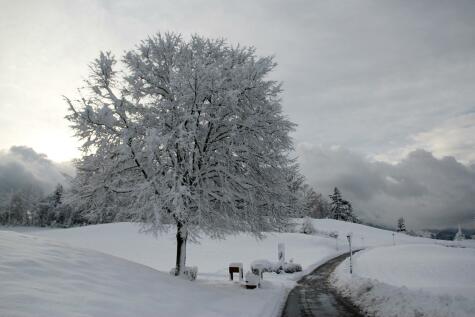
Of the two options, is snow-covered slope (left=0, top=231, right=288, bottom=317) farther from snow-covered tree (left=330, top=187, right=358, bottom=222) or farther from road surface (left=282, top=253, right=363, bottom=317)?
snow-covered tree (left=330, top=187, right=358, bottom=222)

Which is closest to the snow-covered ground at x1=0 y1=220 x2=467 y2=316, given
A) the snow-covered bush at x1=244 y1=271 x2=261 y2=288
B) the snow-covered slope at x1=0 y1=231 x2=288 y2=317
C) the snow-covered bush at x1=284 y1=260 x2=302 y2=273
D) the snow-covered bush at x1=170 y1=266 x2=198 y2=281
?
the snow-covered slope at x1=0 y1=231 x2=288 y2=317

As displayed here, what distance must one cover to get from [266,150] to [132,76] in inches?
296

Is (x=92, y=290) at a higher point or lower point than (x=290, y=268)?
higher

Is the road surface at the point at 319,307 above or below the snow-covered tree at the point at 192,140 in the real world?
below

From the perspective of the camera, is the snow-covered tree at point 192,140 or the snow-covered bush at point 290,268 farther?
the snow-covered bush at point 290,268

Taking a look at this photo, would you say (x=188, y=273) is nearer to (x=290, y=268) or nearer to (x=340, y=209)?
(x=290, y=268)

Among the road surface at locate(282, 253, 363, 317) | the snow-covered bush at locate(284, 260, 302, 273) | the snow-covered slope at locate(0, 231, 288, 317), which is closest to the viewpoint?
the snow-covered slope at locate(0, 231, 288, 317)

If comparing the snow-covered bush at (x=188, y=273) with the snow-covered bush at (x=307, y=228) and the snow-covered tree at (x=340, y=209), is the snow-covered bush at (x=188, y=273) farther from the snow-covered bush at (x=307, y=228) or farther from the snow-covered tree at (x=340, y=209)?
the snow-covered tree at (x=340, y=209)

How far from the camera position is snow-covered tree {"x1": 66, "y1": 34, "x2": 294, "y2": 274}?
15.1m

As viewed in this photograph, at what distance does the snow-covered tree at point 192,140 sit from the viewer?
49.5 feet

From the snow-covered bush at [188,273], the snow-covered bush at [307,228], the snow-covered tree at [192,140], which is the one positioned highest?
the snow-covered tree at [192,140]

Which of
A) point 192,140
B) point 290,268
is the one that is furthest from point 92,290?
point 290,268

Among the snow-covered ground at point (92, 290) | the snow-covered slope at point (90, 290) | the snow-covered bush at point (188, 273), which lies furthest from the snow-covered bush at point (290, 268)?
the snow-covered slope at point (90, 290)

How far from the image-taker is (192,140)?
15.4 m
